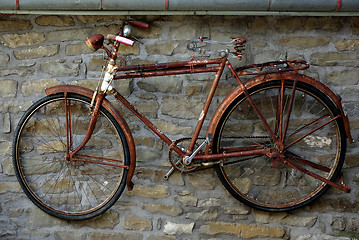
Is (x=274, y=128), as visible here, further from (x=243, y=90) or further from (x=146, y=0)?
(x=146, y=0)

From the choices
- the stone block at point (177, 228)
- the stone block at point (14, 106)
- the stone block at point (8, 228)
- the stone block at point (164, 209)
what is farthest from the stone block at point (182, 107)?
the stone block at point (8, 228)

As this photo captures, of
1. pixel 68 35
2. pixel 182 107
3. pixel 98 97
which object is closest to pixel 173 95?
pixel 182 107

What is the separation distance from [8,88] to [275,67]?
2.38 m

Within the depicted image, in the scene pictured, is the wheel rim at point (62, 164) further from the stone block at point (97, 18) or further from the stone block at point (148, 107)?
the stone block at point (97, 18)

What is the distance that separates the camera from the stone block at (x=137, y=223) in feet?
12.8

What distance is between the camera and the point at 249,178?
3842mm

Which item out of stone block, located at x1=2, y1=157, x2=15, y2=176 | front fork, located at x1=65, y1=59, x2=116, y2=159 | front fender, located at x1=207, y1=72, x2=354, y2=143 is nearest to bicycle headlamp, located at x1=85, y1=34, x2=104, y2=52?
front fork, located at x1=65, y1=59, x2=116, y2=159

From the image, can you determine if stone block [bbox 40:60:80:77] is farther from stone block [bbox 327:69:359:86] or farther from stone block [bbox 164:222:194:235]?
stone block [bbox 327:69:359:86]

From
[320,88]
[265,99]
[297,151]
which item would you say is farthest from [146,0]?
[297,151]

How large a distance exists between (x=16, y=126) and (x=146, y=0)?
65.3 inches

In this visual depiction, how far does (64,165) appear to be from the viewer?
153 inches

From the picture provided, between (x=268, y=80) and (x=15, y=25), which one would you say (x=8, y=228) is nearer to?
(x=15, y=25)

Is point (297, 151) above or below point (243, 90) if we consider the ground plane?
below

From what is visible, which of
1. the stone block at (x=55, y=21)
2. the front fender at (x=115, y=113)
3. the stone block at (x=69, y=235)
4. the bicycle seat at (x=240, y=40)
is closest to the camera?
the bicycle seat at (x=240, y=40)
